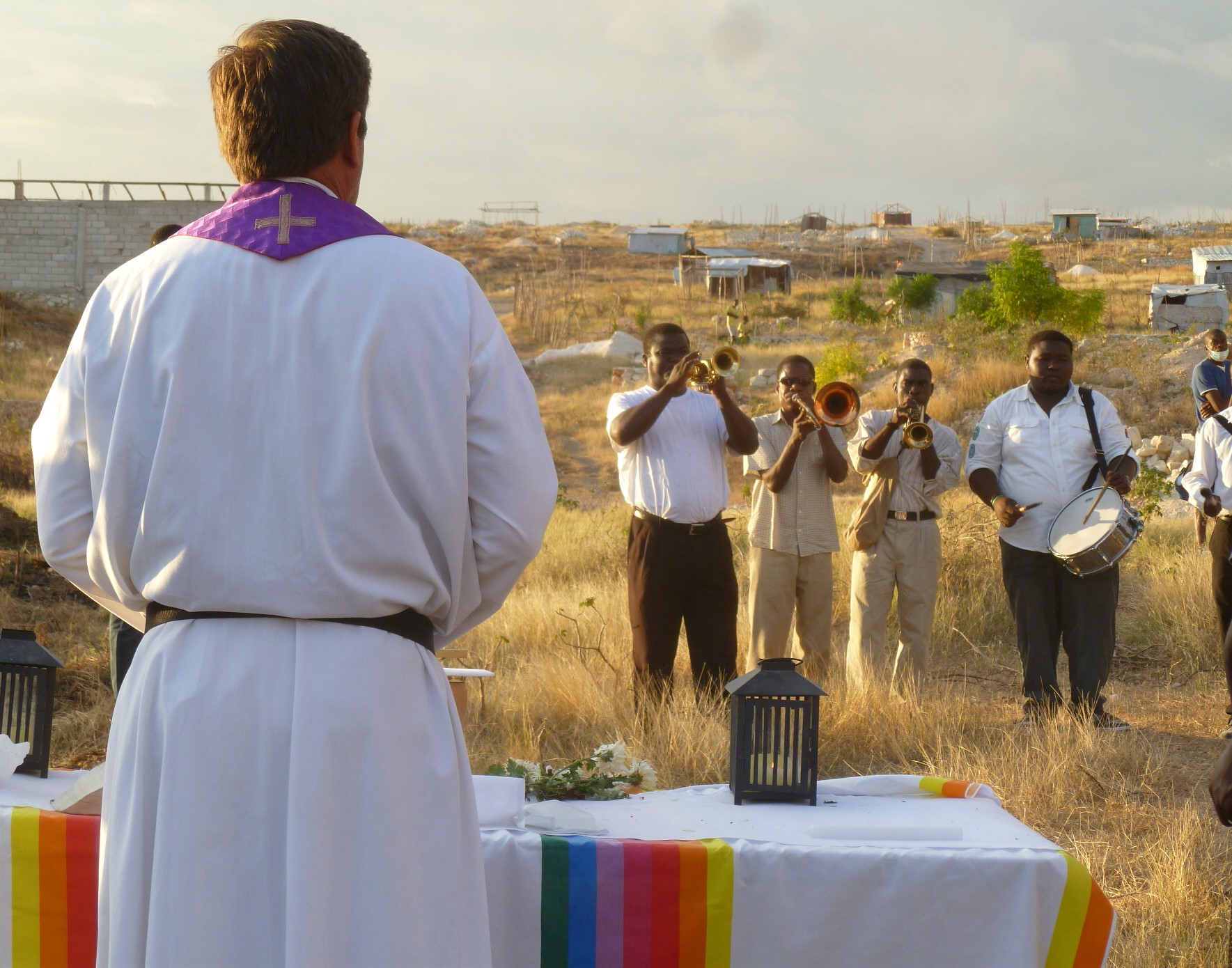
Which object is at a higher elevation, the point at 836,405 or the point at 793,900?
the point at 836,405

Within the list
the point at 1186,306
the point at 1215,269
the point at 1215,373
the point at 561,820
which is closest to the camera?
the point at 561,820

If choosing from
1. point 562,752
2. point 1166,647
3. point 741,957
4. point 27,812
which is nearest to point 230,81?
point 27,812

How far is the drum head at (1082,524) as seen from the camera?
574 centimetres

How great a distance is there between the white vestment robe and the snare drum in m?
4.47

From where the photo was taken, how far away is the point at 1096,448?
6.11 metres

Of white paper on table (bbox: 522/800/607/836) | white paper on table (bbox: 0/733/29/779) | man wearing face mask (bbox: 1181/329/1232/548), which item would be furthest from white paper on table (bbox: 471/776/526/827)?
man wearing face mask (bbox: 1181/329/1232/548)

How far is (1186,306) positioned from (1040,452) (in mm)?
30138

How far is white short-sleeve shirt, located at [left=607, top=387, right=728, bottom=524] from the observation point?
5.98 m

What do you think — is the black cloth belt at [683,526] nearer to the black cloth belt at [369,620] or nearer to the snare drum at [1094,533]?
the snare drum at [1094,533]

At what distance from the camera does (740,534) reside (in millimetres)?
10844

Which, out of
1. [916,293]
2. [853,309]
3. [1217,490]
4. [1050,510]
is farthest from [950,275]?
[1050,510]

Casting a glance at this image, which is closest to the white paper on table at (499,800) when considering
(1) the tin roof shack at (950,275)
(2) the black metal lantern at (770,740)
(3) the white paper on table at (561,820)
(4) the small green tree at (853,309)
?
(3) the white paper on table at (561,820)

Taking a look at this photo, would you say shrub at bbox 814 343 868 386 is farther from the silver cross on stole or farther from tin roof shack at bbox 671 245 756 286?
tin roof shack at bbox 671 245 756 286

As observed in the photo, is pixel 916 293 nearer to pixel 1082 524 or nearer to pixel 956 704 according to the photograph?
pixel 1082 524
